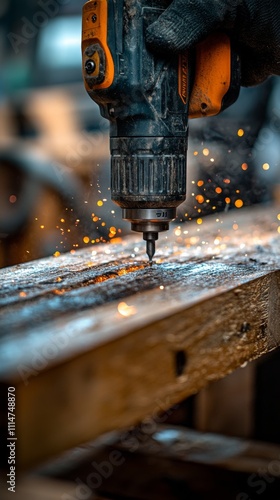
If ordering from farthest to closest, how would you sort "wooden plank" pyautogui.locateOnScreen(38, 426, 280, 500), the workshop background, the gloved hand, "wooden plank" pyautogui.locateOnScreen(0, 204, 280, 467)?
the workshop background
"wooden plank" pyautogui.locateOnScreen(38, 426, 280, 500)
the gloved hand
"wooden plank" pyautogui.locateOnScreen(0, 204, 280, 467)

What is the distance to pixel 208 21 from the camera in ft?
4.70

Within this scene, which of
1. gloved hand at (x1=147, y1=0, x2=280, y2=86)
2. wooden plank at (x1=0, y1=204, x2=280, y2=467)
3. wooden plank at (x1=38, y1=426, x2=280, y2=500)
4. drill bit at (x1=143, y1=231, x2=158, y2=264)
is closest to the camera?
wooden plank at (x1=0, y1=204, x2=280, y2=467)

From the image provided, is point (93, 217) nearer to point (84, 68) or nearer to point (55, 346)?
point (84, 68)

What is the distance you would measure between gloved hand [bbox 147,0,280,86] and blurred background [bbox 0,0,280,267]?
1.00m

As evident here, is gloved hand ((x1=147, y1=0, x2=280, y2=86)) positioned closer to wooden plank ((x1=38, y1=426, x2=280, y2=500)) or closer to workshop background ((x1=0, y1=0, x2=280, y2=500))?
workshop background ((x1=0, y1=0, x2=280, y2=500))

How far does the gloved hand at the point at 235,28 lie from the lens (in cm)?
138

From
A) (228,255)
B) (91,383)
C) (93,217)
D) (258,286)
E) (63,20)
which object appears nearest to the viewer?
(91,383)

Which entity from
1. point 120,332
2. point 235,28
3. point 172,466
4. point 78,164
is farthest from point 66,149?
point 120,332

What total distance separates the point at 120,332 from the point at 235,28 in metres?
0.90

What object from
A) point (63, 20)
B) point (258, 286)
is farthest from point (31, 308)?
point (63, 20)

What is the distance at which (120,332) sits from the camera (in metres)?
0.96

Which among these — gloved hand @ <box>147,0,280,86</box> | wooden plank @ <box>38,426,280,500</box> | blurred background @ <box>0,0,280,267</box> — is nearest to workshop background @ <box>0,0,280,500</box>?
blurred background @ <box>0,0,280,267</box>

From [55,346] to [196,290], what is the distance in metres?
0.43

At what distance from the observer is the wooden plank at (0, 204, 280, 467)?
2.74 feet
